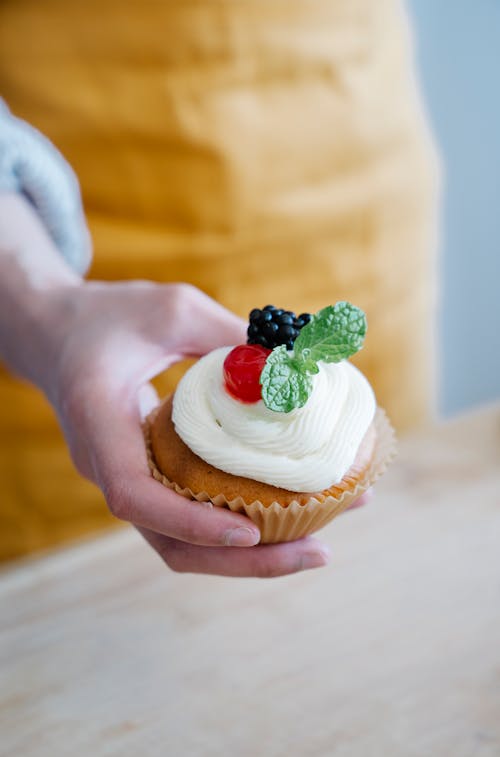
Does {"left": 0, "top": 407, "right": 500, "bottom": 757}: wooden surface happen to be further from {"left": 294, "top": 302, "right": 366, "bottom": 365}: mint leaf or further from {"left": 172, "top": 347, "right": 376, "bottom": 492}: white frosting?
{"left": 294, "top": 302, "right": 366, "bottom": 365}: mint leaf

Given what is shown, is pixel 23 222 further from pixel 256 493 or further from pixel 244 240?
pixel 256 493

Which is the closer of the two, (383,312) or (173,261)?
(173,261)

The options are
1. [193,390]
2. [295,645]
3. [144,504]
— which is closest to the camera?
[144,504]

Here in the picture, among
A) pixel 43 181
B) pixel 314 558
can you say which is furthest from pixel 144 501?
pixel 43 181

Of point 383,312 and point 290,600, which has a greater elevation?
point 383,312

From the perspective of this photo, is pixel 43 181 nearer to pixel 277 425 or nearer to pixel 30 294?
pixel 30 294

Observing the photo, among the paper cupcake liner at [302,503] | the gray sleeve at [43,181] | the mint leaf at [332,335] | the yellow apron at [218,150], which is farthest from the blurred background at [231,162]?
the mint leaf at [332,335]

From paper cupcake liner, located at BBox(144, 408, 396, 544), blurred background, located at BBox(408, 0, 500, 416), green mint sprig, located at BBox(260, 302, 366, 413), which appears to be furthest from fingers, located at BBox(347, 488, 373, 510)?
blurred background, located at BBox(408, 0, 500, 416)

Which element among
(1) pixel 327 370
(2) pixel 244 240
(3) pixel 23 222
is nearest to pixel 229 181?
(2) pixel 244 240
